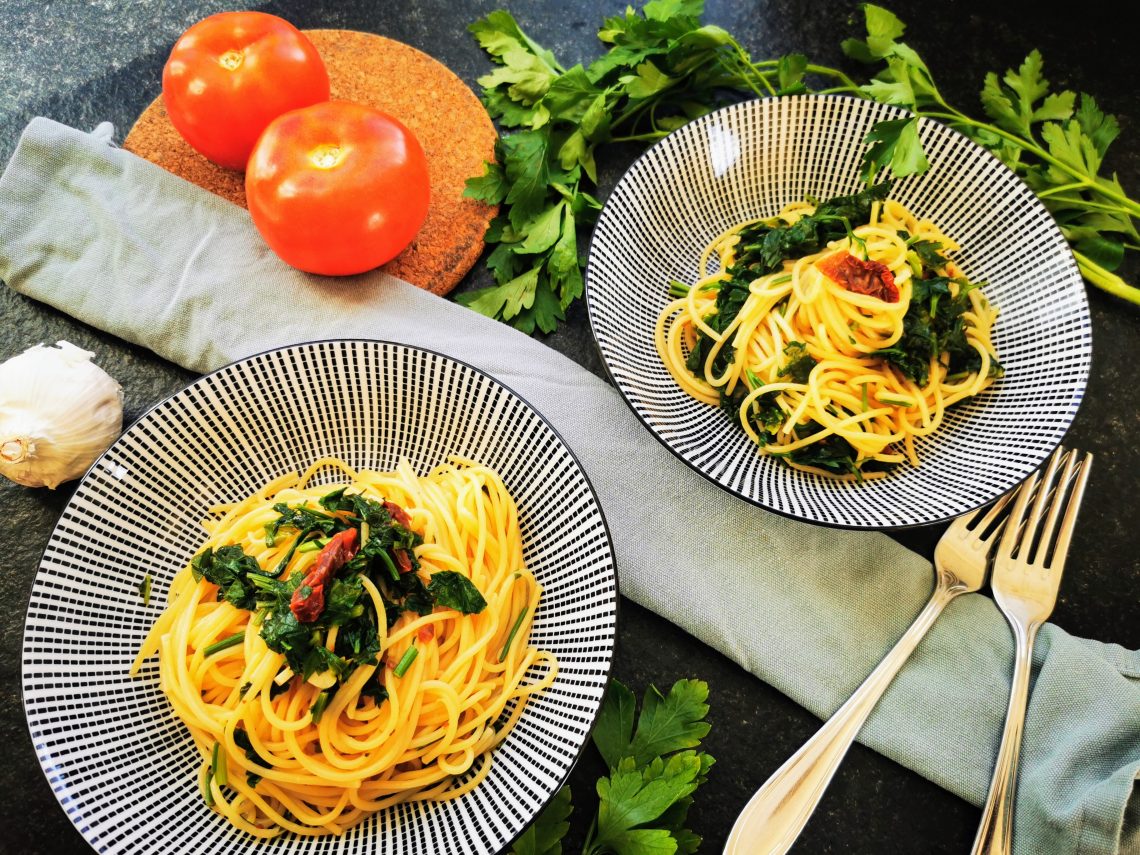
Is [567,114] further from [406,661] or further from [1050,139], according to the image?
[406,661]

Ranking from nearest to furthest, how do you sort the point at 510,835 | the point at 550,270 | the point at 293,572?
the point at 510,835 < the point at 293,572 < the point at 550,270

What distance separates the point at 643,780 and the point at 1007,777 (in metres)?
0.91

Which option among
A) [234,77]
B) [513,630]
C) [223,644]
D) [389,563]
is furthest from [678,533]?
[234,77]

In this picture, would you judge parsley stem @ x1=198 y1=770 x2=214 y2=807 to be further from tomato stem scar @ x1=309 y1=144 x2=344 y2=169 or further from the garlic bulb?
tomato stem scar @ x1=309 y1=144 x2=344 y2=169

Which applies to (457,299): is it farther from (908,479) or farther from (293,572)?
(908,479)

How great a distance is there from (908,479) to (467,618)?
1216 millimetres

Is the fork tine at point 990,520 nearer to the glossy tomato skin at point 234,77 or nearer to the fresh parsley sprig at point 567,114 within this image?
the fresh parsley sprig at point 567,114

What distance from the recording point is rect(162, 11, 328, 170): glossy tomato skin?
247cm

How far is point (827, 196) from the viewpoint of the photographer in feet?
8.84

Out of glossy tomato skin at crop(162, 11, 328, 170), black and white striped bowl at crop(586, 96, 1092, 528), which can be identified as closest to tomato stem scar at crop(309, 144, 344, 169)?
glossy tomato skin at crop(162, 11, 328, 170)

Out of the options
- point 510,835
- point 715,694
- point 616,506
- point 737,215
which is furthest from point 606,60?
point 510,835

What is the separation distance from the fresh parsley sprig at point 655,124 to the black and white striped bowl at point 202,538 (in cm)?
54

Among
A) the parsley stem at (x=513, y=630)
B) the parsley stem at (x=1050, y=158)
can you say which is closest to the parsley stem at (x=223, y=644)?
the parsley stem at (x=513, y=630)

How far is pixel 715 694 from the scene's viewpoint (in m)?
2.30
